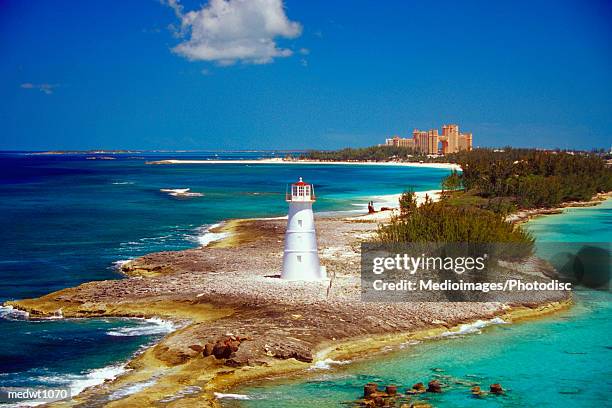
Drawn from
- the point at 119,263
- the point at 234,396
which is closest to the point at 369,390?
the point at 234,396

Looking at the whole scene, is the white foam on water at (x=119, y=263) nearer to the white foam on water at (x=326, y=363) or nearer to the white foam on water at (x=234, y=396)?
the white foam on water at (x=326, y=363)

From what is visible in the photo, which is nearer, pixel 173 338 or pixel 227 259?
pixel 173 338

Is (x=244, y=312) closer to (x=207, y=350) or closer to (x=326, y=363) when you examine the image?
(x=207, y=350)

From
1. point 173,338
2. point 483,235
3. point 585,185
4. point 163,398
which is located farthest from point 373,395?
point 585,185

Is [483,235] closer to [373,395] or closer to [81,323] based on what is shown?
[373,395]

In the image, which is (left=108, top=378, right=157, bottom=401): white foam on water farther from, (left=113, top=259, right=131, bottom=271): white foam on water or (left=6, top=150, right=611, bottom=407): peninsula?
(left=113, top=259, right=131, bottom=271): white foam on water

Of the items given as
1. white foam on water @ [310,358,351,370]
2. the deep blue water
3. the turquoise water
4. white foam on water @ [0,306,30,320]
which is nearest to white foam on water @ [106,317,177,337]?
the deep blue water
